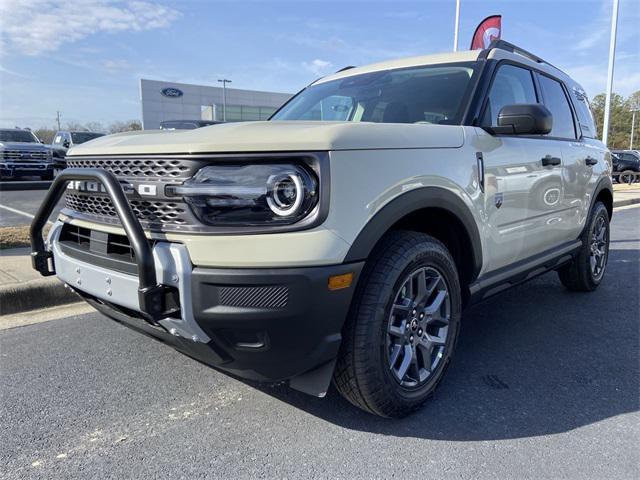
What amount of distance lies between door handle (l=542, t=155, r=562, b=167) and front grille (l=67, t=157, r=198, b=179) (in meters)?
2.49

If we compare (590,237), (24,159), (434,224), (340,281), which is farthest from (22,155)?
(340,281)

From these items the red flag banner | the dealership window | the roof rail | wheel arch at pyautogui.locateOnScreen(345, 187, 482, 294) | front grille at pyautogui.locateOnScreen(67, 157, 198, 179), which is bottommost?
wheel arch at pyautogui.locateOnScreen(345, 187, 482, 294)

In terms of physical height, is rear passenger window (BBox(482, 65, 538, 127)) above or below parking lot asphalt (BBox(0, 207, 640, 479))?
above

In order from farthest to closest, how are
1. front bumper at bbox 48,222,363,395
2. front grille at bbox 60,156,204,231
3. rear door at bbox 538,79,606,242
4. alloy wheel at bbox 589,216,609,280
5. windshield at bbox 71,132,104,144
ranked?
windshield at bbox 71,132,104,144
alloy wheel at bbox 589,216,609,280
rear door at bbox 538,79,606,242
front grille at bbox 60,156,204,231
front bumper at bbox 48,222,363,395

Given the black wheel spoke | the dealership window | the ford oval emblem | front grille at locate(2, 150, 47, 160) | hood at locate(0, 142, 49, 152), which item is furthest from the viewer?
the dealership window

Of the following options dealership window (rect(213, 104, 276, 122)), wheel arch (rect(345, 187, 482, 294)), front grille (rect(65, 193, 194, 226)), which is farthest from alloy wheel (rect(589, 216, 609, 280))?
dealership window (rect(213, 104, 276, 122))

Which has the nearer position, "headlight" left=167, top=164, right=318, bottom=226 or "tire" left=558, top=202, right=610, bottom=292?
"headlight" left=167, top=164, right=318, bottom=226

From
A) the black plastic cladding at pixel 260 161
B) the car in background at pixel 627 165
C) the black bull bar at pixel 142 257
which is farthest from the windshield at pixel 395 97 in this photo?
the car in background at pixel 627 165

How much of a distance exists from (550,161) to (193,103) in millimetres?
55301

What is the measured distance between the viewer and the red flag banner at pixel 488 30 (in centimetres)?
998

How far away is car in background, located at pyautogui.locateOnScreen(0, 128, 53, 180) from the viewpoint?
1554 cm

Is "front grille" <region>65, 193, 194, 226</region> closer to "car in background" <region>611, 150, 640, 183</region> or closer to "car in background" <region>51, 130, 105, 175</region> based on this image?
"car in background" <region>51, 130, 105, 175</region>

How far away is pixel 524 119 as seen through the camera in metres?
2.71

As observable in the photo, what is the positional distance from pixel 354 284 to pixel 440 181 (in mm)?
773
